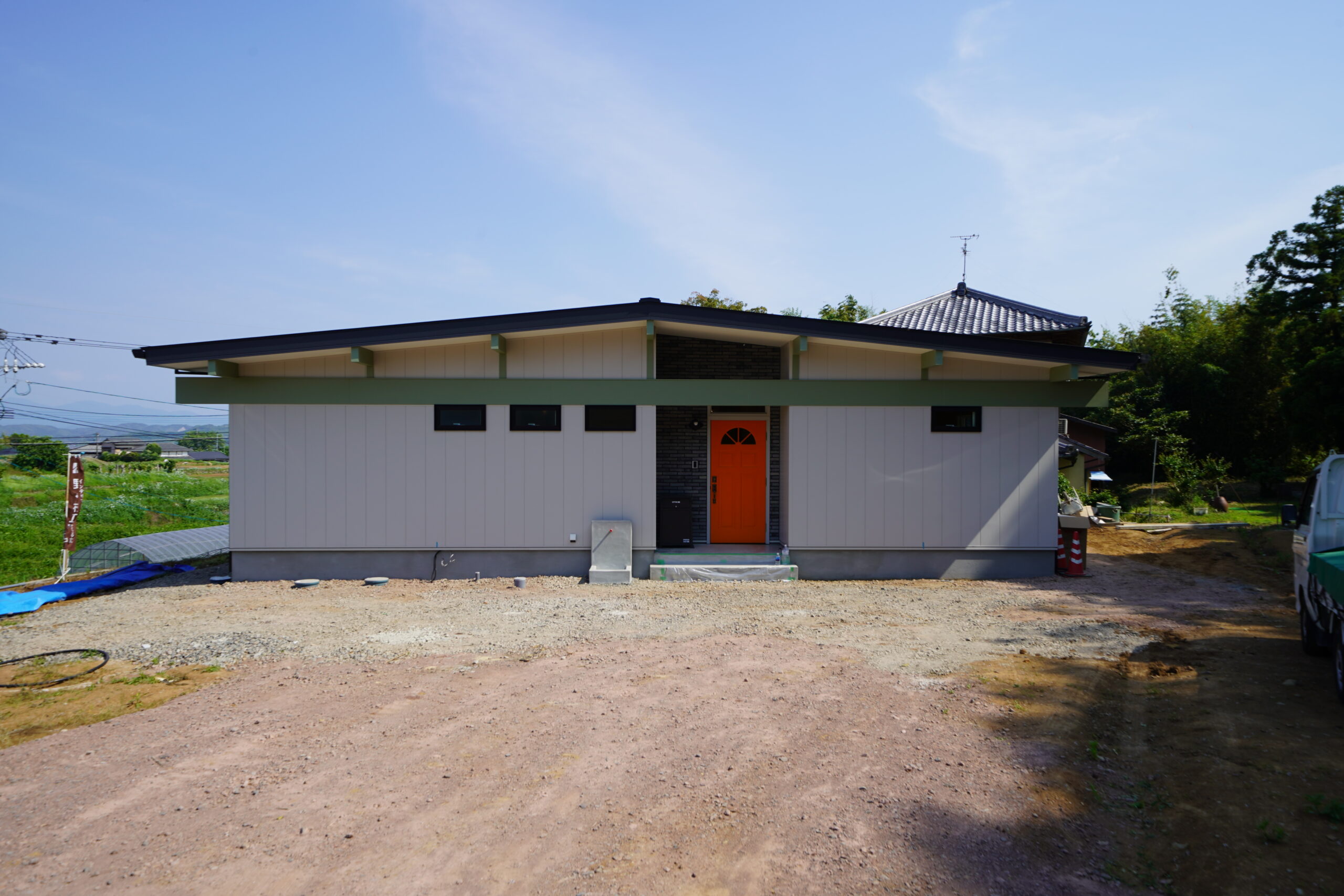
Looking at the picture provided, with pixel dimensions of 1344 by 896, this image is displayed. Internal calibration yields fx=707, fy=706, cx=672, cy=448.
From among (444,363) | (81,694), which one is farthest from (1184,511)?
(81,694)

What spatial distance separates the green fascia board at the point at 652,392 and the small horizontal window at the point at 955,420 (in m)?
0.17

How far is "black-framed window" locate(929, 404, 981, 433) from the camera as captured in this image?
409 inches

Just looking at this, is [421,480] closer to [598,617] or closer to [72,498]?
[598,617]

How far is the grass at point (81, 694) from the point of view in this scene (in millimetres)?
4906

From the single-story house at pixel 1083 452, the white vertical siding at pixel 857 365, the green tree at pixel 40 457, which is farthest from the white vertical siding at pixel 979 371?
the green tree at pixel 40 457

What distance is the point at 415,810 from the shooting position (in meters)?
3.65

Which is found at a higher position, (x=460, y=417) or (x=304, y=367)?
(x=304, y=367)

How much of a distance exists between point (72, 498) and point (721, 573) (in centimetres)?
905

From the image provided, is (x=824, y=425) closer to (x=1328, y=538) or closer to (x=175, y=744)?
(x=1328, y=538)

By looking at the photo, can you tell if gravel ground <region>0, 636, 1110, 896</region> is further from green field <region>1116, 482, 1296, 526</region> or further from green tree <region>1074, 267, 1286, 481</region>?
green tree <region>1074, 267, 1286, 481</region>

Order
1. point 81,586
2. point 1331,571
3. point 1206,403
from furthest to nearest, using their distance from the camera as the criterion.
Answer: point 1206,403 → point 81,586 → point 1331,571

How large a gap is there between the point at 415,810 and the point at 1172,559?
13.8 metres

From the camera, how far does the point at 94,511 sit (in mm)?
23031

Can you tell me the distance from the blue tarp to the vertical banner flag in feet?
1.87
